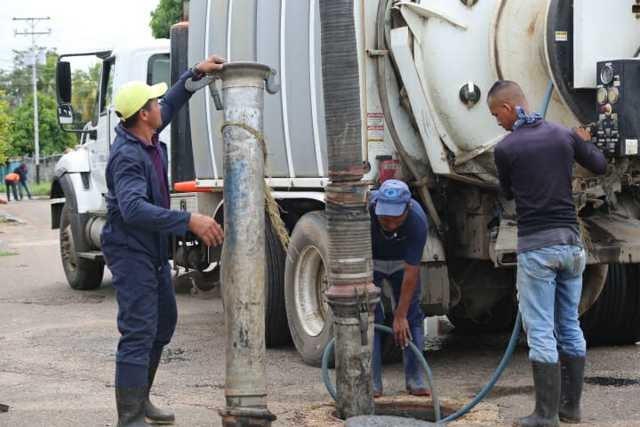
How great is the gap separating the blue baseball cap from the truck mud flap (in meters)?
0.93

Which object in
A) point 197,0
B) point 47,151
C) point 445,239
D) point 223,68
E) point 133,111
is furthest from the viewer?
point 47,151

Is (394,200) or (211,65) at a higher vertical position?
(211,65)

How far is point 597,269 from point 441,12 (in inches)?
79.9

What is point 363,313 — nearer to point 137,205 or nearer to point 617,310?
point 137,205

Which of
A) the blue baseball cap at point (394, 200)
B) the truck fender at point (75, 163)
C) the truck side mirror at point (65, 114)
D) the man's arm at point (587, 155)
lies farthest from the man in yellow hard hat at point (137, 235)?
the truck fender at point (75, 163)

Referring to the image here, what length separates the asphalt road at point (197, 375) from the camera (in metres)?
6.73

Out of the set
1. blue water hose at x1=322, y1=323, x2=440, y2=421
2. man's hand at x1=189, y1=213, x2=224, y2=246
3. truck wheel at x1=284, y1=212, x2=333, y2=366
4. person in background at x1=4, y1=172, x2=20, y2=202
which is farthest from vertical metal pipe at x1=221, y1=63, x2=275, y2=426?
person in background at x1=4, y1=172, x2=20, y2=202

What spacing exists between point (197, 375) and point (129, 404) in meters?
2.31

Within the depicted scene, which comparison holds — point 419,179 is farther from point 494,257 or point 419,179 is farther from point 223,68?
point 223,68

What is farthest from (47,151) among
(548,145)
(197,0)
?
(548,145)

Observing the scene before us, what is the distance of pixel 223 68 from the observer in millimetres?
5438

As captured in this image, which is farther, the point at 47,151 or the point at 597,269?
the point at 47,151

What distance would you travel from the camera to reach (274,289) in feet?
29.8

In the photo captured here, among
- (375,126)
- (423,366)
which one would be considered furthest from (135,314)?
(375,126)
